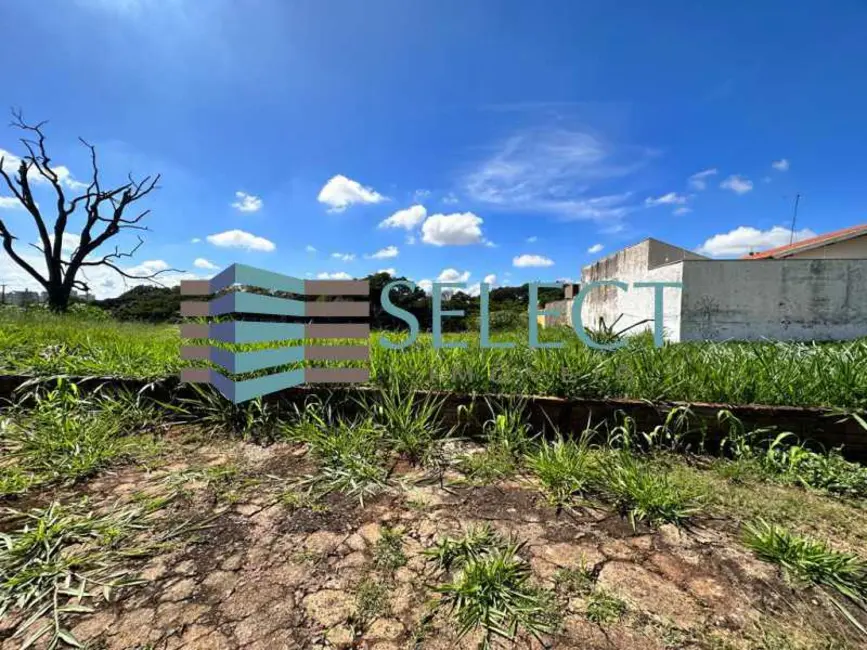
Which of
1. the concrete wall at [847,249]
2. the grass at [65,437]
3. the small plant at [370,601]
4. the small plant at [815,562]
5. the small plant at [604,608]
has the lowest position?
the small plant at [370,601]

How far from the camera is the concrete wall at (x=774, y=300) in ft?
17.7

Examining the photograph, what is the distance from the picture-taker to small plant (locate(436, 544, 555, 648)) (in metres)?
1.04

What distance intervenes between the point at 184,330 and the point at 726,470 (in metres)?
3.91

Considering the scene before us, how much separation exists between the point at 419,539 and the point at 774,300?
6544 mm

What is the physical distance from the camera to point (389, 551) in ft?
4.42

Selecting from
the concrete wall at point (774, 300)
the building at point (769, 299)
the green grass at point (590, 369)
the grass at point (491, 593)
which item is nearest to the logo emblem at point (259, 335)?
the green grass at point (590, 369)

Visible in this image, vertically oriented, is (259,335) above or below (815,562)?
above

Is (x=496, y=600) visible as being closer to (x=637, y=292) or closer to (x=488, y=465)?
(x=488, y=465)

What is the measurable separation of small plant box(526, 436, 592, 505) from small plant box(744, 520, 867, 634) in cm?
60

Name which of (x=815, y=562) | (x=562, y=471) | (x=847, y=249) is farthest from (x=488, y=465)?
(x=847, y=249)

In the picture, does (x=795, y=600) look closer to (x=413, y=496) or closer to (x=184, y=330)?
(x=413, y=496)

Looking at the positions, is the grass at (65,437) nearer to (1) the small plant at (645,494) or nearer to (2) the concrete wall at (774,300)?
(1) the small plant at (645,494)

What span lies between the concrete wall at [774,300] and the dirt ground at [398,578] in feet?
16.5

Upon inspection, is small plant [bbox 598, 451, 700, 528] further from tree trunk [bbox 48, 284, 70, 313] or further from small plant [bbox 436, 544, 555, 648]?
tree trunk [bbox 48, 284, 70, 313]
